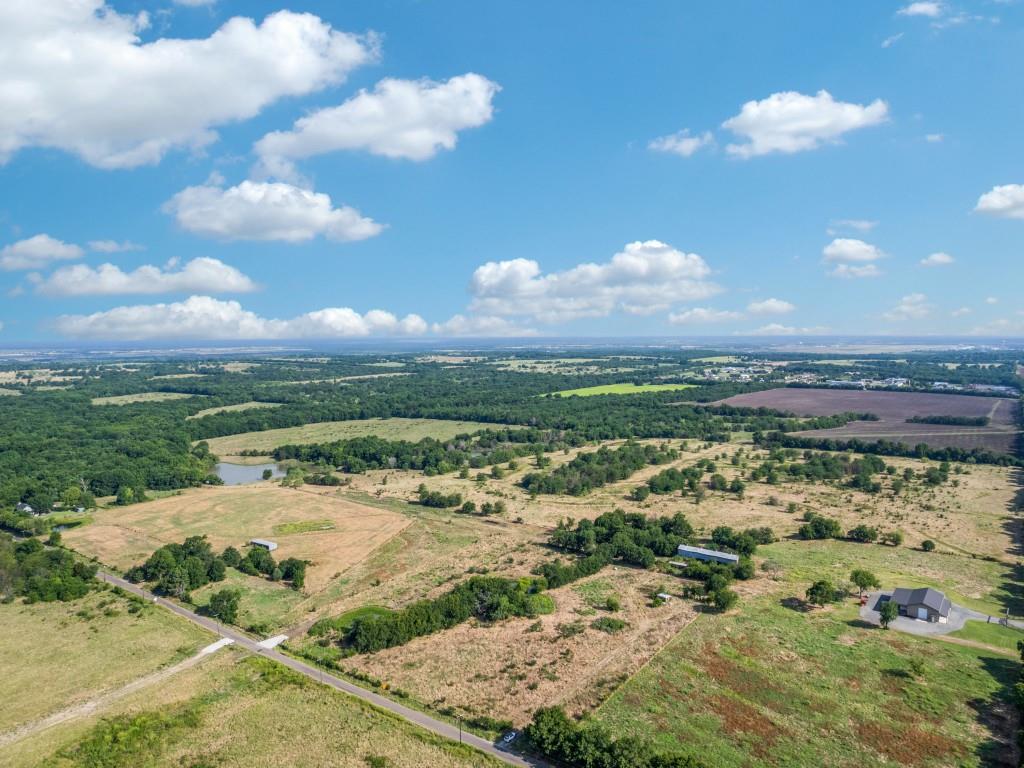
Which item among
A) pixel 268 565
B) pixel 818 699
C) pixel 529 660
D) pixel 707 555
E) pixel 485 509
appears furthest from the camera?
pixel 485 509

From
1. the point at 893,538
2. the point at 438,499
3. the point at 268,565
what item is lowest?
the point at 268,565

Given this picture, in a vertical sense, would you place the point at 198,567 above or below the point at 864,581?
below

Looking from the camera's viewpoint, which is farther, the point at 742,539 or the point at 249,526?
the point at 249,526

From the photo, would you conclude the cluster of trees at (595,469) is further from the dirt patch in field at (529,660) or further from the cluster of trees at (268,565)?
the cluster of trees at (268,565)

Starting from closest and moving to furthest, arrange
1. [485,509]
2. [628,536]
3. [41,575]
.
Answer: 1. [41,575]
2. [628,536]
3. [485,509]

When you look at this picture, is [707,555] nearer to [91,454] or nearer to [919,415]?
[91,454]

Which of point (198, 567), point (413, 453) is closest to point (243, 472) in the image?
point (413, 453)
